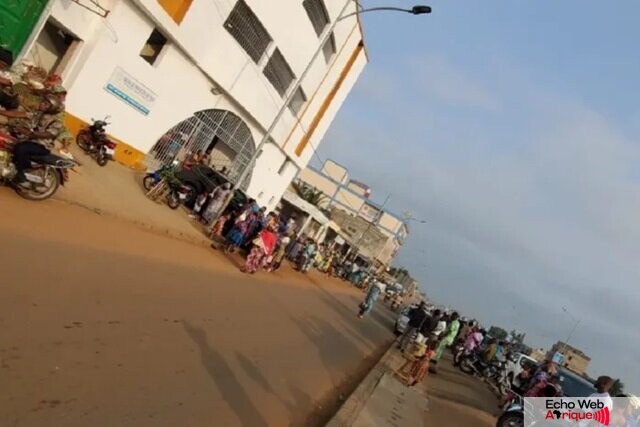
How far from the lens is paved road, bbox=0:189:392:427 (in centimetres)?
444

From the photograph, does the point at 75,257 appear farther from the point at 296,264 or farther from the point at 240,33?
the point at 296,264

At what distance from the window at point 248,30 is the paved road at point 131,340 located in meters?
10.1

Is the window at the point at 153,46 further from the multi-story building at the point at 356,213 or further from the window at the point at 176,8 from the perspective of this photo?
the multi-story building at the point at 356,213

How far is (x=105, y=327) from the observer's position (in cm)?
583

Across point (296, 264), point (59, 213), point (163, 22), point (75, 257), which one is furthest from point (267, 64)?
point (75, 257)

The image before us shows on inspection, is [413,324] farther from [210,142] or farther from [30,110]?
[30,110]

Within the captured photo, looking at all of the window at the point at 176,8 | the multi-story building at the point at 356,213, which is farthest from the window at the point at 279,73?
the multi-story building at the point at 356,213

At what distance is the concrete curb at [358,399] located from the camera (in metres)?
6.96

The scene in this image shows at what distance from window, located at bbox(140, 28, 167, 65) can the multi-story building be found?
44.8 m

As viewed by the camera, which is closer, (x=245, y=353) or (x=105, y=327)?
(x=105, y=327)

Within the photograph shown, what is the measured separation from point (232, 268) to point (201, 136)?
8.65 metres

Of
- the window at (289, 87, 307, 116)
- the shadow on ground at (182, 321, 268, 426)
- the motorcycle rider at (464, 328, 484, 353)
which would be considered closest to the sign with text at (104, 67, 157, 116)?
the shadow on ground at (182, 321, 268, 426)

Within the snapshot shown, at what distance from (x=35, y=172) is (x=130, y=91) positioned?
7.76m

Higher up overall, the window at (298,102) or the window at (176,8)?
the window at (298,102)
